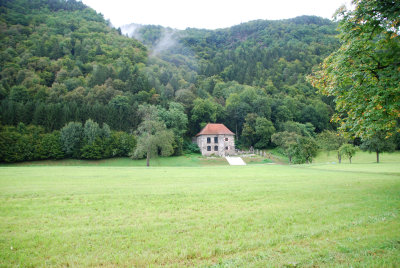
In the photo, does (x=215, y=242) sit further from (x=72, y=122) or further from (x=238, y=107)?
(x=238, y=107)

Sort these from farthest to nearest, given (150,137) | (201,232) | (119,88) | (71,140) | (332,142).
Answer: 1. (119,88)
2. (332,142)
3. (71,140)
4. (150,137)
5. (201,232)

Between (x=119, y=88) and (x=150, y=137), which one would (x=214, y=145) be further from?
(x=119, y=88)

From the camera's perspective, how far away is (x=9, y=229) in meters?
5.45

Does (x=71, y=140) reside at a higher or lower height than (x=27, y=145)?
higher

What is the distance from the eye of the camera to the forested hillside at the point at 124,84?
5625cm

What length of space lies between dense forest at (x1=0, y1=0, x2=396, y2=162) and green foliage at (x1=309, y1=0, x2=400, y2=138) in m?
39.0

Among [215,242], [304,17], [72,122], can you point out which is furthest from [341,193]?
[304,17]

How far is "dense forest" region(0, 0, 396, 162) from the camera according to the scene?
52781 mm

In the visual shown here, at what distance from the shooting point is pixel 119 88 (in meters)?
76.2

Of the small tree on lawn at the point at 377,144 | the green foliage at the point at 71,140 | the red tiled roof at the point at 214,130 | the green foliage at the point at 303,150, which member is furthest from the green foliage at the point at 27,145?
the small tree on lawn at the point at 377,144

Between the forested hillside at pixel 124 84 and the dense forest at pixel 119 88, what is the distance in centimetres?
35

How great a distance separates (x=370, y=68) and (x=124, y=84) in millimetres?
75931

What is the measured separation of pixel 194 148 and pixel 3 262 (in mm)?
61363

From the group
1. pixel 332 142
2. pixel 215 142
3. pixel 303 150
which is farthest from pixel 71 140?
pixel 332 142
